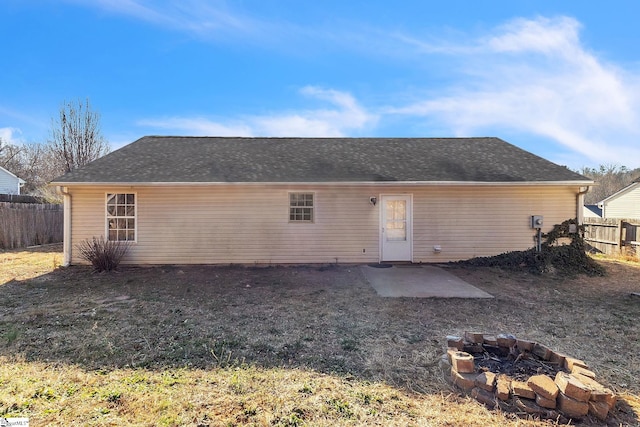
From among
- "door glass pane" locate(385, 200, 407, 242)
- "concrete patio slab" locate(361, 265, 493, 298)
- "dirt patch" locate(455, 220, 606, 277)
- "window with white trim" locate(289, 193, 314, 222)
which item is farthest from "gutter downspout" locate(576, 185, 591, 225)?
"window with white trim" locate(289, 193, 314, 222)

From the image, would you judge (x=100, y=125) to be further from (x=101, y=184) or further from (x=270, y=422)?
(x=270, y=422)

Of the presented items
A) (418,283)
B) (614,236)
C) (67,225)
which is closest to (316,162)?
(418,283)

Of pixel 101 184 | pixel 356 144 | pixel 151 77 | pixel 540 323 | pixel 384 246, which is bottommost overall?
pixel 540 323

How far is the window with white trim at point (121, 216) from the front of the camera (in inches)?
344

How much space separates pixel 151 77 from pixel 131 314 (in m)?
12.2

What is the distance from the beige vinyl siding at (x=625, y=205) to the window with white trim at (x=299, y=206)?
98.1ft

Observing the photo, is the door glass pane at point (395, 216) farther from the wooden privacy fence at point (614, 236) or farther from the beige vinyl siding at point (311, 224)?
the wooden privacy fence at point (614, 236)

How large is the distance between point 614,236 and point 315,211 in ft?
34.3

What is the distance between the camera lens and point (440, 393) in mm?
2836

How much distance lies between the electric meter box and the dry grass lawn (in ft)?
6.73

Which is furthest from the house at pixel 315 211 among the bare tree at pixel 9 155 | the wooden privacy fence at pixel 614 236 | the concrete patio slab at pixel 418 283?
the bare tree at pixel 9 155

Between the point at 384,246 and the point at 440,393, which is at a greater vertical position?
the point at 384,246

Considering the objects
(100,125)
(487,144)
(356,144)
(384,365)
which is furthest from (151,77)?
(384,365)

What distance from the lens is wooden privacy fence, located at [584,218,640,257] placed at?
10016 mm
